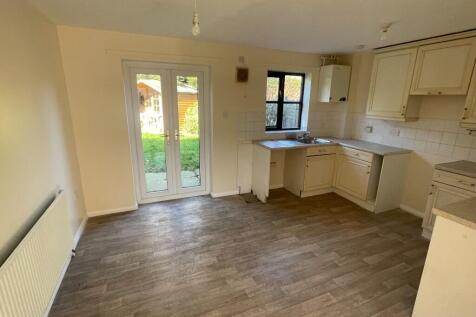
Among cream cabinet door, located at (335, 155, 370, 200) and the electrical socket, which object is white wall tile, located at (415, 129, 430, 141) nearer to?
the electrical socket

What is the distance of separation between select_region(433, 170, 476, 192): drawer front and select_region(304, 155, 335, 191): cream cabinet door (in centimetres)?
145

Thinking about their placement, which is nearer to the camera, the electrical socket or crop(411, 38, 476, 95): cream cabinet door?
crop(411, 38, 476, 95): cream cabinet door

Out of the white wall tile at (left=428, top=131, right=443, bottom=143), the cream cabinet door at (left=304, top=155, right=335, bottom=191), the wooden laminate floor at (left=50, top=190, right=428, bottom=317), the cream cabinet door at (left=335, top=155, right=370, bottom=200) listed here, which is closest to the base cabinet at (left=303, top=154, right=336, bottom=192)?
the cream cabinet door at (left=304, top=155, right=335, bottom=191)

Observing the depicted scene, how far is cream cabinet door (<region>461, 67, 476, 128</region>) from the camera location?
99.0 inches

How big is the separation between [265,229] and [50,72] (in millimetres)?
2867

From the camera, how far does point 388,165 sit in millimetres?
3287

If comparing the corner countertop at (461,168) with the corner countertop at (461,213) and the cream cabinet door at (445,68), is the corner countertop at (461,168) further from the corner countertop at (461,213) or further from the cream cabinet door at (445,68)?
the corner countertop at (461,213)

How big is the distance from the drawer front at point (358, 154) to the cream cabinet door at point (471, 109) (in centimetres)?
104

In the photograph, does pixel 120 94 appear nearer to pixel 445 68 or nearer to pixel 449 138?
pixel 445 68

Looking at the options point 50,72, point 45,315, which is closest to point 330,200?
point 45,315

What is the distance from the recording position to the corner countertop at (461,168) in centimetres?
244

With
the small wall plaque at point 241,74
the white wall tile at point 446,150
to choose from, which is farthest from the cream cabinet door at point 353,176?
the small wall plaque at point 241,74

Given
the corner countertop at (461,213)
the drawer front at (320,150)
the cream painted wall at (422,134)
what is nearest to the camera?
the corner countertop at (461,213)

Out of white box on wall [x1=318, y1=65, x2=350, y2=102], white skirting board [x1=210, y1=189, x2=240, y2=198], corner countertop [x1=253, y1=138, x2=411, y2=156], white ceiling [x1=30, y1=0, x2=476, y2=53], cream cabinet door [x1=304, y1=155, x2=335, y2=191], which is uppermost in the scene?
white ceiling [x1=30, y1=0, x2=476, y2=53]
